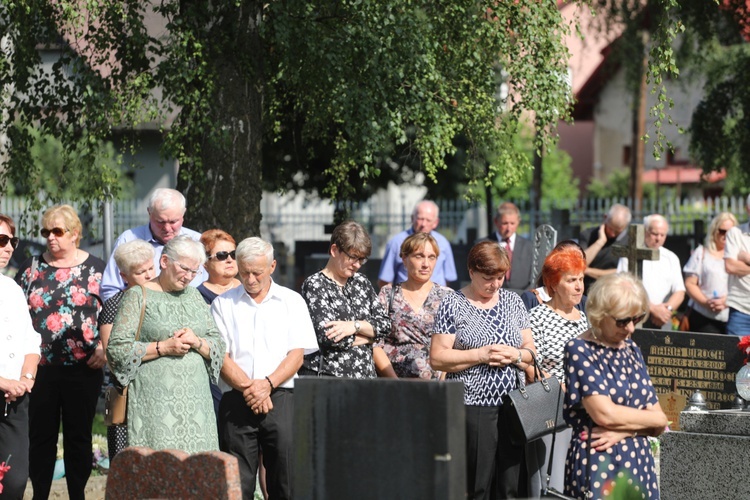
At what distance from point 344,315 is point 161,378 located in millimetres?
1430

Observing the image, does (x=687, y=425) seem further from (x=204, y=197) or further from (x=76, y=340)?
(x=204, y=197)

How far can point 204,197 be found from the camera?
1046 cm

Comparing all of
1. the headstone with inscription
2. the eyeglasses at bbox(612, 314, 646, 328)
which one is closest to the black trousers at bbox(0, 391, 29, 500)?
the eyeglasses at bbox(612, 314, 646, 328)

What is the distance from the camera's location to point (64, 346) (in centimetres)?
787

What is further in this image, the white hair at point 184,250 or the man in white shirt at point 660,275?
the man in white shirt at point 660,275

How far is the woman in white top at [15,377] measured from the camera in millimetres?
6957

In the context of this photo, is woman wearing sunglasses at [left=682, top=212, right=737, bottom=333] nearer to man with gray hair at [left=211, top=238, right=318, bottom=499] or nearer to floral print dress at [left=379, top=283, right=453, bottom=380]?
floral print dress at [left=379, top=283, right=453, bottom=380]

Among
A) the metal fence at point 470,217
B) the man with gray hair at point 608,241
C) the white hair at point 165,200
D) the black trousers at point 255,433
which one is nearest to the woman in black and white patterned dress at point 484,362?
the black trousers at point 255,433

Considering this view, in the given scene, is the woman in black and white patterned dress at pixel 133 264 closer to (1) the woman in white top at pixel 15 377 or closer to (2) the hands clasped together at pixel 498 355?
(1) the woman in white top at pixel 15 377

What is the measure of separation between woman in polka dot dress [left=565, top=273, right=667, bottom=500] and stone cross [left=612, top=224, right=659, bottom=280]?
5.21m

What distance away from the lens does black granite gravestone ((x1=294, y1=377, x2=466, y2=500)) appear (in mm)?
4762

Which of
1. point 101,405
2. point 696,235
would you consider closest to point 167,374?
point 101,405

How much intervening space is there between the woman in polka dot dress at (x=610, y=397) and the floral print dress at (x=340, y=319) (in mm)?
2136

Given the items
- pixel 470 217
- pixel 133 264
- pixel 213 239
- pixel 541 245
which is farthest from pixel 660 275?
pixel 470 217
